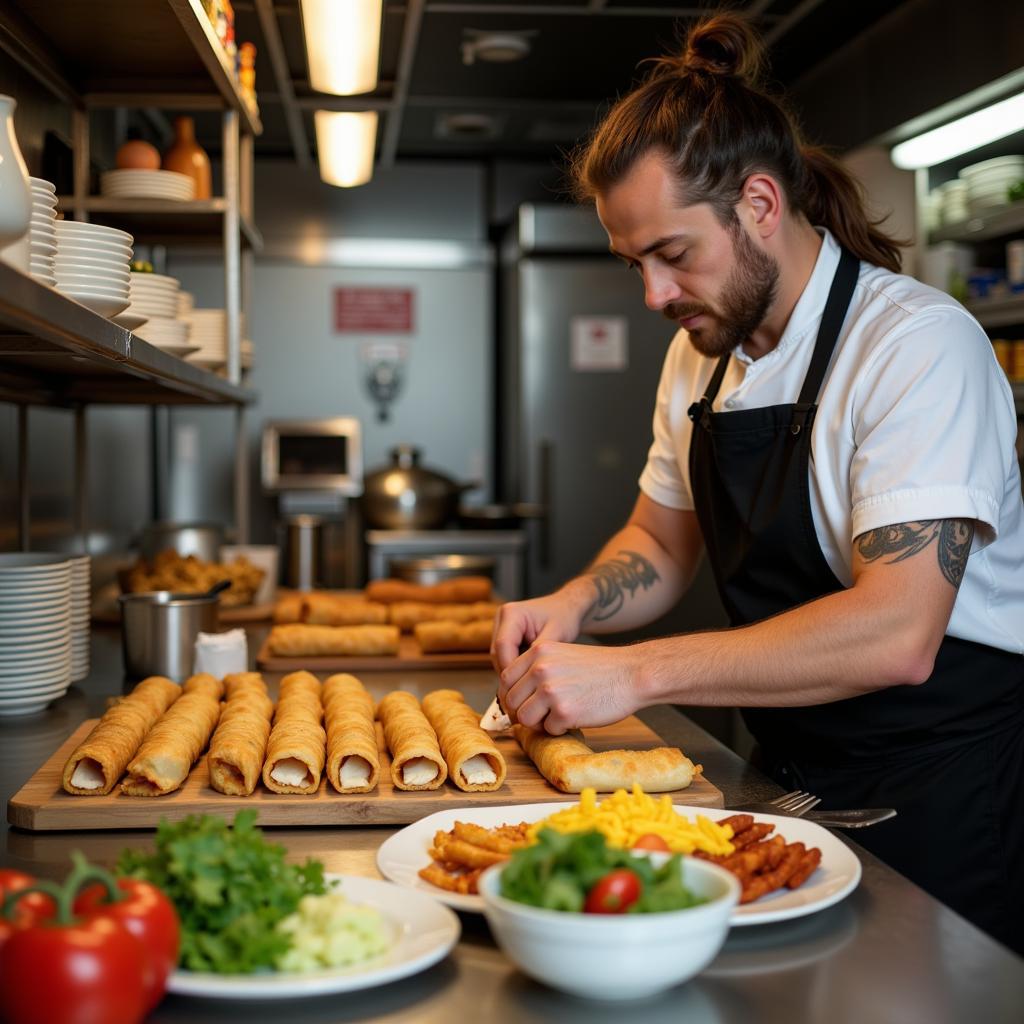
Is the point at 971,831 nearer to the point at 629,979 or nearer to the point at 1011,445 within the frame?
the point at 1011,445

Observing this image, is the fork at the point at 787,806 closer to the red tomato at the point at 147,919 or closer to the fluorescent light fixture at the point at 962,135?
the red tomato at the point at 147,919

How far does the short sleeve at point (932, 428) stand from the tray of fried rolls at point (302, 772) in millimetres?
458

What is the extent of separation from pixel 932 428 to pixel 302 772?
923mm

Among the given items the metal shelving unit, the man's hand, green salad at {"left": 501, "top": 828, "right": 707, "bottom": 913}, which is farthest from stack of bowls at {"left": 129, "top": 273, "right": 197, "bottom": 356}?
green salad at {"left": 501, "top": 828, "right": 707, "bottom": 913}

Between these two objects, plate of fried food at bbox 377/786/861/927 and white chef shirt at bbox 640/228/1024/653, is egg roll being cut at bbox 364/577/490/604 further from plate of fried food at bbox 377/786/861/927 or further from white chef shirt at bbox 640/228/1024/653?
plate of fried food at bbox 377/786/861/927

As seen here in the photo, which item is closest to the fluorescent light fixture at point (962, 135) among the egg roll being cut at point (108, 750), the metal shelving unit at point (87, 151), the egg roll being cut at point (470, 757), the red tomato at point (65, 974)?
the metal shelving unit at point (87, 151)

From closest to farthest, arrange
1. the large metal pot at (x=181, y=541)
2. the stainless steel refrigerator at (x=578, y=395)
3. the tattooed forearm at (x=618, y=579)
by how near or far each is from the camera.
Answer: the tattooed forearm at (x=618, y=579), the large metal pot at (x=181, y=541), the stainless steel refrigerator at (x=578, y=395)

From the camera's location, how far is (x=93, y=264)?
165 centimetres

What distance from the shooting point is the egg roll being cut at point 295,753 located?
1.49 m

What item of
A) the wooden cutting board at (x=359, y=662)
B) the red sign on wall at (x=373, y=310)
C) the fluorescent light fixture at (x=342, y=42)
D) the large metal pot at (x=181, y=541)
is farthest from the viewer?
the red sign on wall at (x=373, y=310)

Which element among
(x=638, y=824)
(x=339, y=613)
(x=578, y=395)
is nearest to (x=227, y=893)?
(x=638, y=824)

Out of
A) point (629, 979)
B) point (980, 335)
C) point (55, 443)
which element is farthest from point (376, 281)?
point (629, 979)

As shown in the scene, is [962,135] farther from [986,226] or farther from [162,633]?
[162,633]

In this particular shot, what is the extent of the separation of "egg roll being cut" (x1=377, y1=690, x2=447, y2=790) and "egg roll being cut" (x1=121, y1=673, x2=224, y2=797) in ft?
0.84
